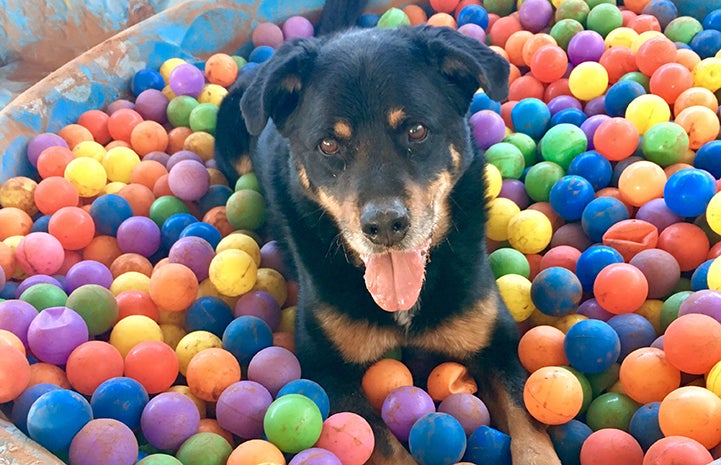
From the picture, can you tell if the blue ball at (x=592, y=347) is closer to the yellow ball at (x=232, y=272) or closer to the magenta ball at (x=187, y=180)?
the yellow ball at (x=232, y=272)

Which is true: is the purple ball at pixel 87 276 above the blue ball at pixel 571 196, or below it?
above

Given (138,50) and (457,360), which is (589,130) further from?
(138,50)

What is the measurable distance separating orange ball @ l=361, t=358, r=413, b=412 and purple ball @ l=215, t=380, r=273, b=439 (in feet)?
1.44

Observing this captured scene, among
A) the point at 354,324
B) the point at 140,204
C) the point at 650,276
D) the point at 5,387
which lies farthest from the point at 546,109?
the point at 5,387

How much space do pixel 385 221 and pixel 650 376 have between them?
3.75 ft

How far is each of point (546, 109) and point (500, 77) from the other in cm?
157

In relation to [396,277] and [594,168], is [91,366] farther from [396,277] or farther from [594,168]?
[594,168]

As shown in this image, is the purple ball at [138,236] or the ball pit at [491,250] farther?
the purple ball at [138,236]

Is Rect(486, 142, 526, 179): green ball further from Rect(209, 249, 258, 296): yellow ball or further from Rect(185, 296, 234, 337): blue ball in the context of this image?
Rect(185, 296, 234, 337): blue ball

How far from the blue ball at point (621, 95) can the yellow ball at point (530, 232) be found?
946mm

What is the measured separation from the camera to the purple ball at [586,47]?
4.57m

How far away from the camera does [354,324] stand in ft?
9.82

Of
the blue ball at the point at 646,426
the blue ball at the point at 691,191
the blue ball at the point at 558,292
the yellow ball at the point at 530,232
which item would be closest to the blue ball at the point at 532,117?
the yellow ball at the point at 530,232

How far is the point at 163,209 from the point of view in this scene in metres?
4.00
